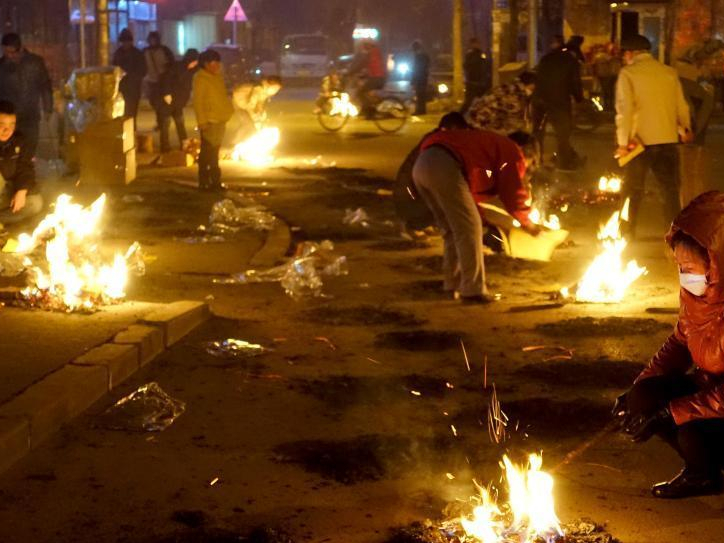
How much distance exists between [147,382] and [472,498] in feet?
8.66

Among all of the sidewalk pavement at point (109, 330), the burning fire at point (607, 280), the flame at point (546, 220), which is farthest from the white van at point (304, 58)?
the burning fire at point (607, 280)

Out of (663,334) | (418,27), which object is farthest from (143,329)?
(418,27)

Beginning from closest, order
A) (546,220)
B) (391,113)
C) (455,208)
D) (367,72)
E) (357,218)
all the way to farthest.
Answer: (455,208)
(546,220)
(357,218)
(391,113)
(367,72)

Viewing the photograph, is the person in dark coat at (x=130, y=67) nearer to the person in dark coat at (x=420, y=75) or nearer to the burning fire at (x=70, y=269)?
the burning fire at (x=70, y=269)

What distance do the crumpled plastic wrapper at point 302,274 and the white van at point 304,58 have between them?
1712 inches

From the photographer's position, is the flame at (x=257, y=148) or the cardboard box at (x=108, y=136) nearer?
the cardboard box at (x=108, y=136)

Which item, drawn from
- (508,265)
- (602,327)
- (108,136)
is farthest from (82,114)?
(602,327)

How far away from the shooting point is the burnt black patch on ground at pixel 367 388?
290 inches

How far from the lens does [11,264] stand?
409 inches

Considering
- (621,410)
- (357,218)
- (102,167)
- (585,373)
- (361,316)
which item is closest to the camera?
(621,410)

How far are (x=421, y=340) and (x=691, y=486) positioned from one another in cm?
352

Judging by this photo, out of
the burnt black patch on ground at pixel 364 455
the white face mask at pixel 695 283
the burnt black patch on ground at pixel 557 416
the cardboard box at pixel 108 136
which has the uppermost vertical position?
Answer: the white face mask at pixel 695 283

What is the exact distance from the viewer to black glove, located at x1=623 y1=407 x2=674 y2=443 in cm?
545

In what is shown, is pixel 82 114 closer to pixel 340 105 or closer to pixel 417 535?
pixel 340 105
